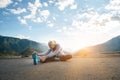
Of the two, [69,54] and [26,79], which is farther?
[69,54]

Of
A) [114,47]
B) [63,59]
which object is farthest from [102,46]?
[63,59]

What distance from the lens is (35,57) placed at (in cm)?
1016

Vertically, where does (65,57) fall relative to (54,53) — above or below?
below

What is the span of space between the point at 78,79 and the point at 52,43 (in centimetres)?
671

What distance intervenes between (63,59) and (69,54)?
46cm

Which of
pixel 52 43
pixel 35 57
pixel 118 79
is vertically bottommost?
pixel 118 79

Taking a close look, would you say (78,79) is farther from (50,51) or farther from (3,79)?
(50,51)

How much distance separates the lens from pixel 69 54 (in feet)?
37.5

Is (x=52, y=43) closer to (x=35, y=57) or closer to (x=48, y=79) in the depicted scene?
(x=35, y=57)

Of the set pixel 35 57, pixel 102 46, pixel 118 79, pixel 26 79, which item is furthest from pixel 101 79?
pixel 102 46

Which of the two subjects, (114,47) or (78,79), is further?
(114,47)

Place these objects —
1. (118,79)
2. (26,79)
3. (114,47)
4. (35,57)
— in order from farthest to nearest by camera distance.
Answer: (114,47)
(35,57)
(26,79)
(118,79)

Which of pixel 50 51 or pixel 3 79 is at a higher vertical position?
pixel 50 51

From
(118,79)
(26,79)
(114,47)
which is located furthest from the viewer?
(114,47)
